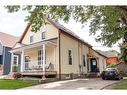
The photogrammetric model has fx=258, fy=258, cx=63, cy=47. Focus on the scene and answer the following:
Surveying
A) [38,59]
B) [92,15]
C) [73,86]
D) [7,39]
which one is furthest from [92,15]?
[7,39]

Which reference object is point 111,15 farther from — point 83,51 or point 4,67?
point 4,67

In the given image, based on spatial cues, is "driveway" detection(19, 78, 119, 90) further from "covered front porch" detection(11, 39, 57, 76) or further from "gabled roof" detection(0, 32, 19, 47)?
"gabled roof" detection(0, 32, 19, 47)

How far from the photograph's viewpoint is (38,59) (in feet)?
62.8

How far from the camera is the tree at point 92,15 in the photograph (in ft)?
40.5

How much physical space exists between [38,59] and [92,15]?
5.81 meters

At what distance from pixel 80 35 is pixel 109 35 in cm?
383

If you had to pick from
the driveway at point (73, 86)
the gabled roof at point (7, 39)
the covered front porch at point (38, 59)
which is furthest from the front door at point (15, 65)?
the driveway at point (73, 86)

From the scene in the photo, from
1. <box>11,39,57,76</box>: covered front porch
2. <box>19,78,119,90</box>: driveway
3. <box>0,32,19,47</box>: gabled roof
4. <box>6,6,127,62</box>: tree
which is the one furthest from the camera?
<box>0,32,19,47</box>: gabled roof

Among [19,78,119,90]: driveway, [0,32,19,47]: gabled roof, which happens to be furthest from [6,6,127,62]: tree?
[0,32,19,47]: gabled roof

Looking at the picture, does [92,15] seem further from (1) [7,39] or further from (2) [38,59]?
(1) [7,39]

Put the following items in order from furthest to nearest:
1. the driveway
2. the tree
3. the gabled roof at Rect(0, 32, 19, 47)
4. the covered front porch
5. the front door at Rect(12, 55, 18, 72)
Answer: the gabled roof at Rect(0, 32, 19, 47), the front door at Rect(12, 55, 18, 72), the covered front porch, the tree, the driveway

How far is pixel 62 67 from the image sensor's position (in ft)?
→ 57.7

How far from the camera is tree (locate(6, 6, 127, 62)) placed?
12.3 metres

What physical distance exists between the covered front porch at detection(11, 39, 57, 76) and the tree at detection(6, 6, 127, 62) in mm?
2879
